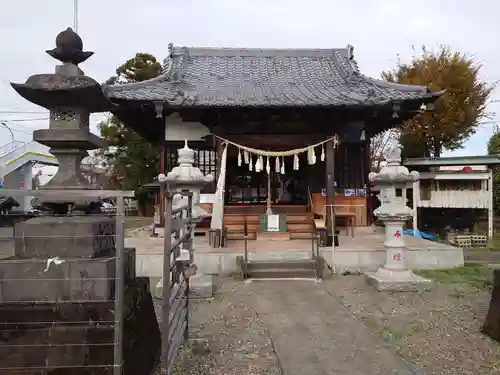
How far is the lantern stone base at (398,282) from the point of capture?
23.6ft

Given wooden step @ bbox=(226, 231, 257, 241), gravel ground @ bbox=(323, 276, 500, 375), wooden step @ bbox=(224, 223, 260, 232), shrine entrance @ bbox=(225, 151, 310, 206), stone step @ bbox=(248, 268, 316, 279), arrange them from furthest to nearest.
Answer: shrine entrance @ bbox=(225, 151, 310, 206)
wooden step @ bbox=(224, 223, 260, 232)
wooden step @ bbox=(226, 231, 257, 241)
stone step @ bbox=(248, 268, 316, 279)
gravel ground @ bbox=(323, 276, 500, 375)

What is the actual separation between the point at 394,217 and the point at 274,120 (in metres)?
4.89

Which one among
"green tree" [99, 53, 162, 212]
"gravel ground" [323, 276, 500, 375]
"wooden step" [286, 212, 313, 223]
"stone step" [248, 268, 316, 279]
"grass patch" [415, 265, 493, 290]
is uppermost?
"green tree" [99, 53, 162, 212]

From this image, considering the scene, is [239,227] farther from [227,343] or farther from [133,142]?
[133,142]

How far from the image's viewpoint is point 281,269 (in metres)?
8.48

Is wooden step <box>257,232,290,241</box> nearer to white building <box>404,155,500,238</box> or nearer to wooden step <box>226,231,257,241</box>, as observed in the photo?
wooden step <box>226,231,257,241</box>

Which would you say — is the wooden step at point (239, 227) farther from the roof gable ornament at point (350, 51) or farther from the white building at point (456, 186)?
the roof gable ornament at point (350, 51)

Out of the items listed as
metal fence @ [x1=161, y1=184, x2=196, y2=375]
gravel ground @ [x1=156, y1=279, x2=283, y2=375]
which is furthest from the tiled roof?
metal fence @ [x1=161, y1=184, x2=196, y2=375]

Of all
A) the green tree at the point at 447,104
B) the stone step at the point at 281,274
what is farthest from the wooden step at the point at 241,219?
the green tree at the point at 447,104

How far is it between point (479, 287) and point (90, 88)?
291 inches

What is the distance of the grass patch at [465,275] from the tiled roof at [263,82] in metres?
4.30

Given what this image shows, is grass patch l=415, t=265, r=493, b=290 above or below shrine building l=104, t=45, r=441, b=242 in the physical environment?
below

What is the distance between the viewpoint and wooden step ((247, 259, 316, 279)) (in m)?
8.32

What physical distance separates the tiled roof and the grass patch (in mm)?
4303
